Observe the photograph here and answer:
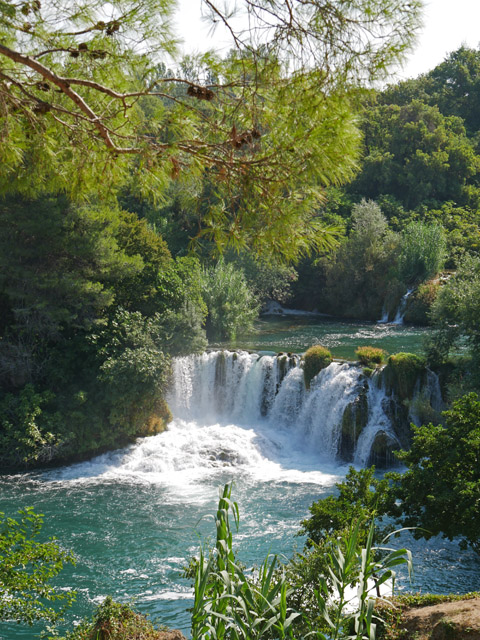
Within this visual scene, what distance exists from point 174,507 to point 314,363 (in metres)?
5.93

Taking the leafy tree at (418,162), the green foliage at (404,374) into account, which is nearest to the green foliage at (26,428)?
the green foliage at (404,374)

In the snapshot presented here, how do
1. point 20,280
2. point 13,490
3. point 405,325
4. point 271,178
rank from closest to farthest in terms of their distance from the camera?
point 271,178, point 13,490, point 20,280, point 405,325

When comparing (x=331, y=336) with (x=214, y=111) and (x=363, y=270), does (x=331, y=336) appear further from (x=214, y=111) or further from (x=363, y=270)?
(x=214, y=111)

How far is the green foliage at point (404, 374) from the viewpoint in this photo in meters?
14.4

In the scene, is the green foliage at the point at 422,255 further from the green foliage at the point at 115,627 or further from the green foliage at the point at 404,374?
the green foliage at the point at 115,627

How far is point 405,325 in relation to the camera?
79.8 ft

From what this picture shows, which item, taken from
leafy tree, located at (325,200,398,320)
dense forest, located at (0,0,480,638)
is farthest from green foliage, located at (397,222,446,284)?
leafy tree, located at (325,200,398,320)

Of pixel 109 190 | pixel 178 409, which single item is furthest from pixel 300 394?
pixel 109 190

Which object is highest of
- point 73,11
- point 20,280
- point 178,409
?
point 73,11

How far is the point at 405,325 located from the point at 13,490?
16828 millimetres

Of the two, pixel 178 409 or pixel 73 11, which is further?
pixel 178 409

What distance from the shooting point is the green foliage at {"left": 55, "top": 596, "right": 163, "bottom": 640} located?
5.62 metres

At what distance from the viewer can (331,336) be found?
2202cm

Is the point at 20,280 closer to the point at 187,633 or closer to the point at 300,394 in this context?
the point at 300,394
